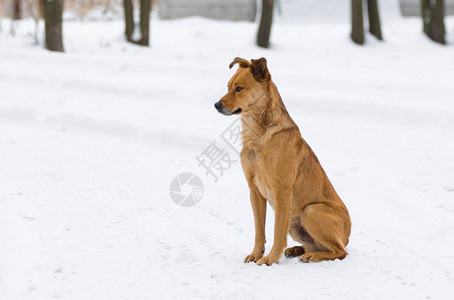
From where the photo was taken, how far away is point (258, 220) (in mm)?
4449

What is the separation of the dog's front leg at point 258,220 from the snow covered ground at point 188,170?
134 millimetres

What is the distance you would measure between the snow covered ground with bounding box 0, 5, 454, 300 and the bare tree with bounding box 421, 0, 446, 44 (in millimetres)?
1504

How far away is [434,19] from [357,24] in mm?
2622

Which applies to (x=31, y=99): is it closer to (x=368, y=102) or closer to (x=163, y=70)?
(x=163, y=70)

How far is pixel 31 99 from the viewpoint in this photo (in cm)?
1015

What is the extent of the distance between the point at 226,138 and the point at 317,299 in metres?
4.86

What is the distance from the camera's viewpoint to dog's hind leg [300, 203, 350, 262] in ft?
14.3

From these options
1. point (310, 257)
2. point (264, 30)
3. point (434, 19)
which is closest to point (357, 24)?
point (434, 19)

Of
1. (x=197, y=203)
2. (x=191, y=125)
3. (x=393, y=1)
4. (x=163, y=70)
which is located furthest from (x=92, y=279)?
(x=393, y=1)

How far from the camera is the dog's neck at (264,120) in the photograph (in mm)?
4277

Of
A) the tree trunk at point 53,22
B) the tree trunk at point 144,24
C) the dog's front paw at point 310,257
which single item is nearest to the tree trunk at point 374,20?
the tree trunk at point 144,24

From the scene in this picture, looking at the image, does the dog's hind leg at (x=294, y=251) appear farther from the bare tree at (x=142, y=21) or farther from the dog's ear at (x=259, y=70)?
the bare tree at (x=142, y=21)

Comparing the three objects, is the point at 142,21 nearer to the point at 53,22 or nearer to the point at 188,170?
the point at 53,22

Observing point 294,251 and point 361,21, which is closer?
point 294,251
